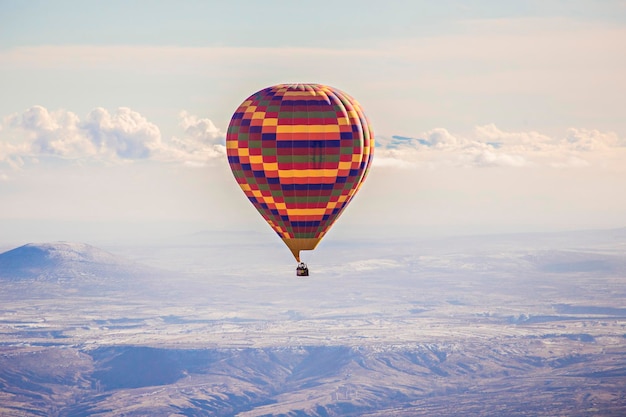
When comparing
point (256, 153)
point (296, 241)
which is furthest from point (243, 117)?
point (296, 241)

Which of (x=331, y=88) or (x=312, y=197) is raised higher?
(x=331, y=88)

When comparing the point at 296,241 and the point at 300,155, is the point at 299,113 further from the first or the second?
the point at 296,241

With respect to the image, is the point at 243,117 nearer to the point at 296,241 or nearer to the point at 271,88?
the point at 271,88

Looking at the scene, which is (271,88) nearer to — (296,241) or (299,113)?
(299,113)

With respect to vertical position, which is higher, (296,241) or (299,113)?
(299,113)

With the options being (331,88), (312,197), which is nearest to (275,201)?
(312,197)
